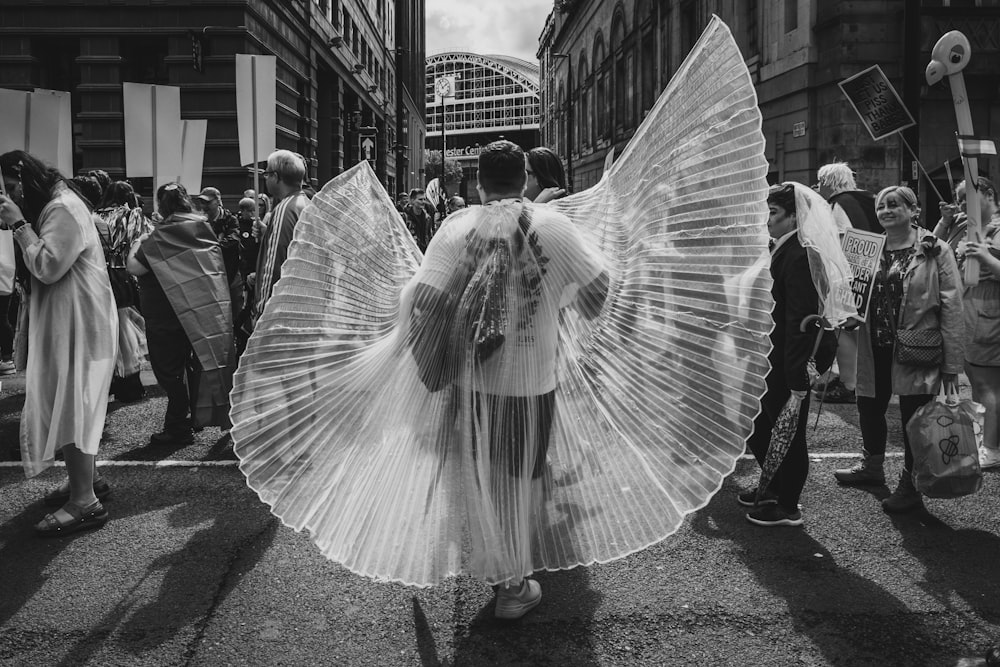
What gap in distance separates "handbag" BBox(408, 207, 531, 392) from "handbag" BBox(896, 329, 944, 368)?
2.64m

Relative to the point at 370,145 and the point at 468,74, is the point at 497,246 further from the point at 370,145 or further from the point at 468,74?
the point at 468,74

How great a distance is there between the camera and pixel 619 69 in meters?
42.9

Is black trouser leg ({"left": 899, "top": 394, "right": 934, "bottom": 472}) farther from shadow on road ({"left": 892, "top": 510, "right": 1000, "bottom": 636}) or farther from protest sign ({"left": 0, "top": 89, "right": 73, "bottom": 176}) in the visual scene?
protest sign ({"left": 0, "top": 89, "right": 73, "bottom": 176})

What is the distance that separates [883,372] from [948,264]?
0.79 m

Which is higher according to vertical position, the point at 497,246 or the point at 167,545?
the point at 497,246

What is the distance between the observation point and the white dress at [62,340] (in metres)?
4.20

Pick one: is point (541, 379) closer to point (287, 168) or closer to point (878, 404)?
point (878, 404)

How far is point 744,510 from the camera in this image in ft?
15.7

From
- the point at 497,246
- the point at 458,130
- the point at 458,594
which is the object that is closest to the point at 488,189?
the point at 497,246

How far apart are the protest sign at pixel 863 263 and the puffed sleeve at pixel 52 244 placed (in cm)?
423

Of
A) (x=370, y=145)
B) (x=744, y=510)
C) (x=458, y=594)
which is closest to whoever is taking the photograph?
(x=458, y=594)

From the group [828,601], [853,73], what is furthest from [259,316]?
[853,73]

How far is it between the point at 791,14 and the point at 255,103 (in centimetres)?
1586

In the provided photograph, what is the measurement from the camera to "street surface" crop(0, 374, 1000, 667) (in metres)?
3.17
